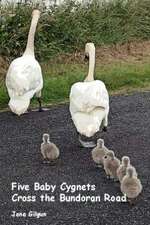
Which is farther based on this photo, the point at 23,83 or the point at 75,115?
the point at 23,83

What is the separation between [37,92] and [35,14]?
156cm

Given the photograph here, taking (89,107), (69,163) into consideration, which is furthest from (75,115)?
(69,163)

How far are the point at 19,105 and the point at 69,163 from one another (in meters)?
1.76

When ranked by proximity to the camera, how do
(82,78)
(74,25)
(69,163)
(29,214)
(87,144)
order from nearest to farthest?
(29,214), (69,163), (87,144), (82,78), (74,25)

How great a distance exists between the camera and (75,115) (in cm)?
896

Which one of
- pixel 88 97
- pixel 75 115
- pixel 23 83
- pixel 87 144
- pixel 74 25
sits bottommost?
pixel 87 144

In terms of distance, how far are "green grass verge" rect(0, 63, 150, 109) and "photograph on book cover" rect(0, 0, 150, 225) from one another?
0.02 m

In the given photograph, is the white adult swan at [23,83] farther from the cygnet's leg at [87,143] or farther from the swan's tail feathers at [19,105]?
the cygnet's leg at [87,143]

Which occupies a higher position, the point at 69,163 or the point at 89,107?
the point at 89,107

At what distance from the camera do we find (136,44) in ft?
48.9

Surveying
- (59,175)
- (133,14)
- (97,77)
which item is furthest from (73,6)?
(59,175)

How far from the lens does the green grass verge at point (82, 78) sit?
1195cm

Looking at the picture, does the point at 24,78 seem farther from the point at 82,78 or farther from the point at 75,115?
the point at 82,78

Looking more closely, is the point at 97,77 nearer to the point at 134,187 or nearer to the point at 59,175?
the point at 59,175
